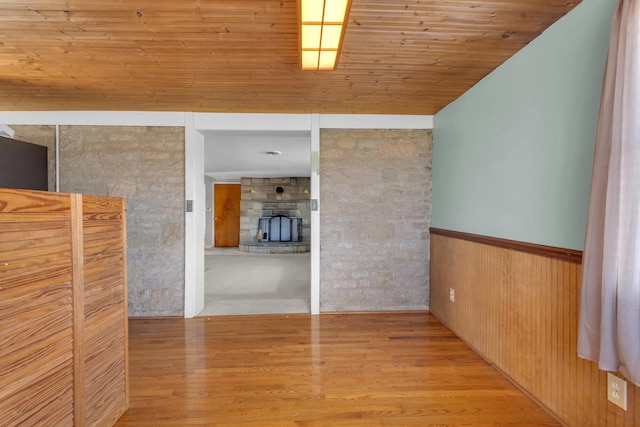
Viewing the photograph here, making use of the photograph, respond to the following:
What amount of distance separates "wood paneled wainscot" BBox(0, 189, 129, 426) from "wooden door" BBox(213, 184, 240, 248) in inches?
318

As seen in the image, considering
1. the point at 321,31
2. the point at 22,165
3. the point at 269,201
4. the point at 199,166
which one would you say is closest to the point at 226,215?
the point at 269,201

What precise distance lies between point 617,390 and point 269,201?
8.16 meters

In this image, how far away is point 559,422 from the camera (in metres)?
1.68

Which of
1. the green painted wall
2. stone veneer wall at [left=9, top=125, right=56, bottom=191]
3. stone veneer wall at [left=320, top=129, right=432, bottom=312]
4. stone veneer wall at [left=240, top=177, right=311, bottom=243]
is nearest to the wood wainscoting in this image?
the green painted wall

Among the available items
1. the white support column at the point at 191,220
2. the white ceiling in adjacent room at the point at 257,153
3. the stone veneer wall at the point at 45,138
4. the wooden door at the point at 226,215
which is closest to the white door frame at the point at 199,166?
the white support column at the point at 191,220

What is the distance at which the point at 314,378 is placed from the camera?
2113 millimetres

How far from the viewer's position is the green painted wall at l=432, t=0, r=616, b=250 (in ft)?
5.05

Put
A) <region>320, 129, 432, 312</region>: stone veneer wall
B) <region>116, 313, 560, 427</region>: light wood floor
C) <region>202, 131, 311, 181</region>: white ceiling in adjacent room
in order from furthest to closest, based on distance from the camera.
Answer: <region>202, 131, 311, 181</region>: white ceiling in adjacent room < <region>320, 129, 432, 312</region>: stone veneer wall < <region>116, 313, 560, 427</region>: light wood floor

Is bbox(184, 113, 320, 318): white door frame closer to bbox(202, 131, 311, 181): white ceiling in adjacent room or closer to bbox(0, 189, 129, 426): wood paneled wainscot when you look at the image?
bbox(202, 131, 311, 181): white ceiling in adjacent room

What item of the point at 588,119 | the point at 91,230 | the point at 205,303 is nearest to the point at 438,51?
the point at 588,119

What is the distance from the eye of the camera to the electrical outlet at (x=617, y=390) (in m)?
1.35

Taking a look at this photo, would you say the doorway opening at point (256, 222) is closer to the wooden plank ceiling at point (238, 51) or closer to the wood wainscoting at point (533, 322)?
the wooden plank ceiling at point (238, 51)

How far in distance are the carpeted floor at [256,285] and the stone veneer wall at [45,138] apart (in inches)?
83.0

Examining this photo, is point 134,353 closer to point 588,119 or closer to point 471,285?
point 471,285
